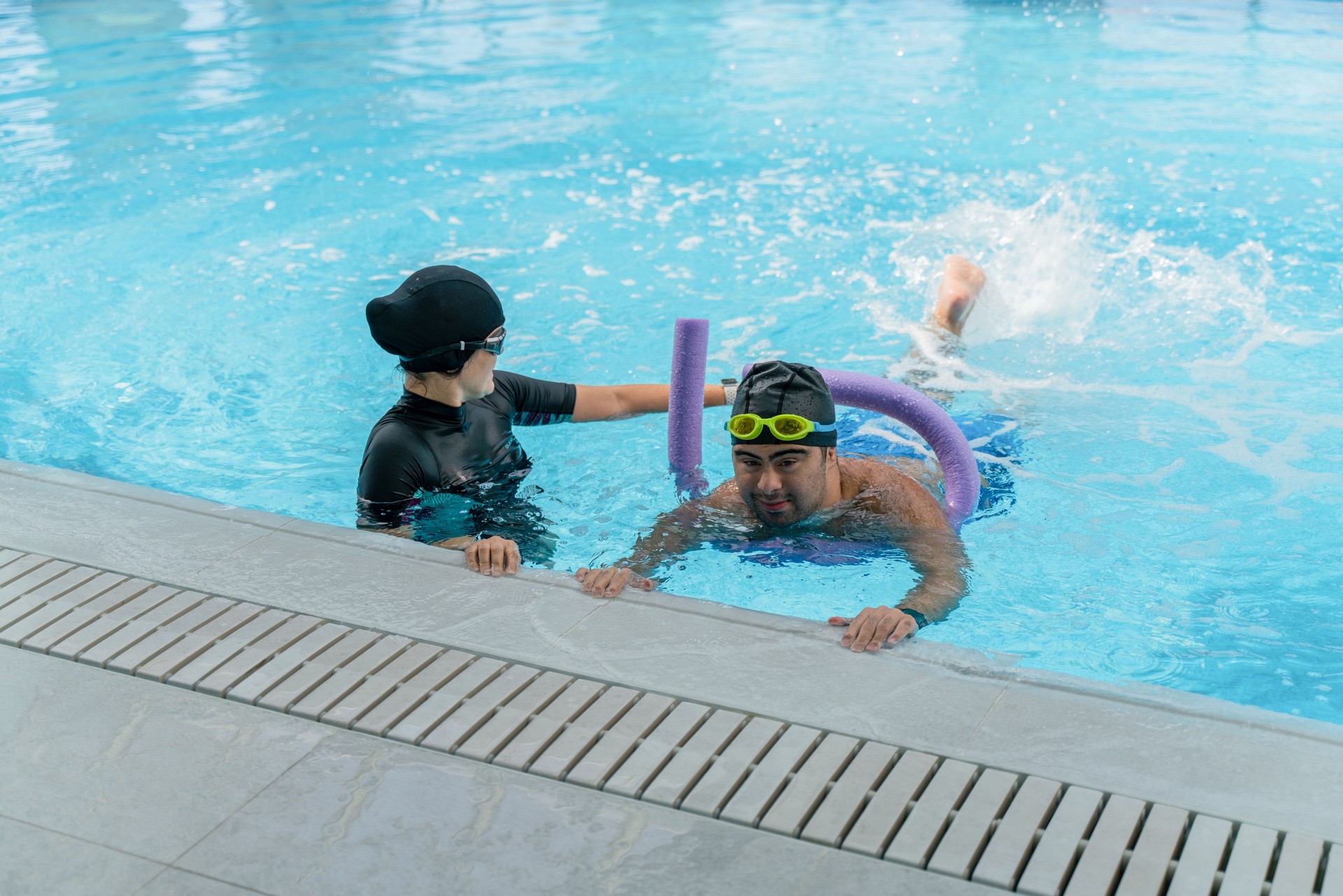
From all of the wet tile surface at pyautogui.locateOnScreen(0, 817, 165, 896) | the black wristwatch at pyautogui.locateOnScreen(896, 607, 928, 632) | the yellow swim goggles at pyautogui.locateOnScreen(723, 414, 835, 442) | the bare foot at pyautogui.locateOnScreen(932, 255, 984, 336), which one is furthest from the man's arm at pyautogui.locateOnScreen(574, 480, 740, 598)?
the bare foot at pyautogui.locateOnScreen(932, 255, 984, 336)

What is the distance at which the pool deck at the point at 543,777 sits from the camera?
235cm

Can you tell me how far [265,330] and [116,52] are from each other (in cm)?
1078

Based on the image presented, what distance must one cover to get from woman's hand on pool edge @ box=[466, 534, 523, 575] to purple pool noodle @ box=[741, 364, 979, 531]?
3.42 ft

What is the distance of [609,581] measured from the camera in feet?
11.0

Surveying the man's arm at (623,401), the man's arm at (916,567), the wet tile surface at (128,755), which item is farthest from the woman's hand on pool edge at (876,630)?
the man's arm at (623,401)

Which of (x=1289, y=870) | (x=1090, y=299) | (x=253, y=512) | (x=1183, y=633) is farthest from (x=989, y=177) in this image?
(x=1289, y=870)

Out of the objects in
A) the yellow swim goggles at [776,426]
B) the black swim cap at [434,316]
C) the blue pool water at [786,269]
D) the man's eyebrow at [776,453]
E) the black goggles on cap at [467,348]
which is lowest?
the blue pool water at [786,269]

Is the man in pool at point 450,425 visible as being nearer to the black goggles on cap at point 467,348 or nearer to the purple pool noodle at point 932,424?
the black goggles on cap at point 467,348

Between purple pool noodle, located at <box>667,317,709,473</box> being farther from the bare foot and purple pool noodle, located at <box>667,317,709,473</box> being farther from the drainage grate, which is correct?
the bare foot

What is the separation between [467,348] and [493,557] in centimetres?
74

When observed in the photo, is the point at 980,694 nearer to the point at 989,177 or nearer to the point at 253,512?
the point at 253,512

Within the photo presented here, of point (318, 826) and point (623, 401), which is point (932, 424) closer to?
point (623, 401)

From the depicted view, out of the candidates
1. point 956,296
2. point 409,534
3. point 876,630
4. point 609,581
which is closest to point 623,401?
point 409,534

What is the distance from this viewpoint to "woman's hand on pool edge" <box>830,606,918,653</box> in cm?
300
